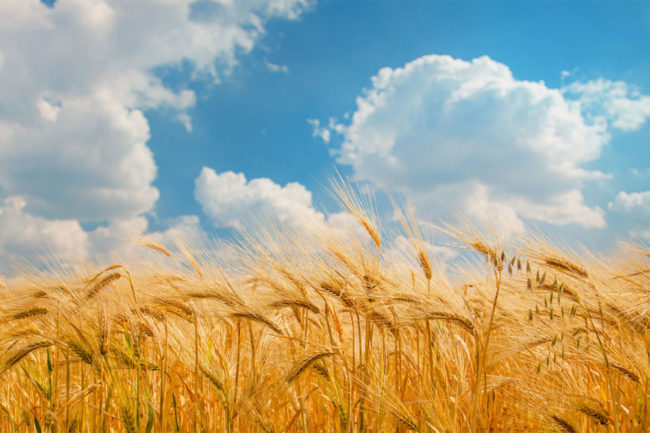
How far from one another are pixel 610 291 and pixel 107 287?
2.75 metres

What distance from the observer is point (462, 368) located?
2258mm

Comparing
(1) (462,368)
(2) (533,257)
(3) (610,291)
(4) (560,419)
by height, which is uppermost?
(2) (533,257)

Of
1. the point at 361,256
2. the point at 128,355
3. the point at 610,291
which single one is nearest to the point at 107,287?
the point at 128,355

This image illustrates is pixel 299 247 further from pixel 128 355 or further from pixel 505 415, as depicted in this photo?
pixel 505 415

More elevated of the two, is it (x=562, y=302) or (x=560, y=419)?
(x=562, y=302)

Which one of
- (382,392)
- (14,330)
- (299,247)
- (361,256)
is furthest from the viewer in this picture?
(14,330)

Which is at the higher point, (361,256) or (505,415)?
(361,256)

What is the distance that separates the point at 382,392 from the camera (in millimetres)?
1805

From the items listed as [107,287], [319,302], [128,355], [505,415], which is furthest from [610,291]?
[107,287]

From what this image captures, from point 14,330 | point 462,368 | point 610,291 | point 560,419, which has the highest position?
point 610,291

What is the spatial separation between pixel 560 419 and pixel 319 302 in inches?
45.8

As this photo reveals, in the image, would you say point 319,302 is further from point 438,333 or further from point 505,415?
point 505,415

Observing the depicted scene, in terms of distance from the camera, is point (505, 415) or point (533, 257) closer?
point (533, 257)

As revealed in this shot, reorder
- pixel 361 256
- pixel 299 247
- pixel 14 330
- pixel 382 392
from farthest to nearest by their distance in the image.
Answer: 1. pixel 14 330
2. pixel 299 247
3. pixel 361 256
4. pixel 382 392
